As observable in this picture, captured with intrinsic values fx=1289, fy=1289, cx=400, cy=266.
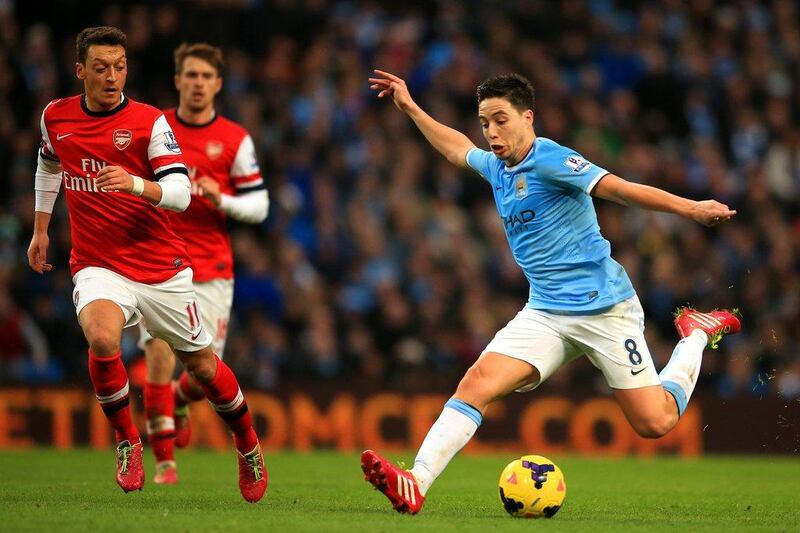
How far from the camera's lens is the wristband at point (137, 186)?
22.4 feet

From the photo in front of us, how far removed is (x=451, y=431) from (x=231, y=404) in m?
1.49

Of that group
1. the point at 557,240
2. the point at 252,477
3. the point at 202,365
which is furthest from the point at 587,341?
the point at 202,365

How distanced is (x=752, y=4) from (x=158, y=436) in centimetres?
1472

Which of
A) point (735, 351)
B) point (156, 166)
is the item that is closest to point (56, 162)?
point (156, 166)

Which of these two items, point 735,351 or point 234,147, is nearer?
point 234,147

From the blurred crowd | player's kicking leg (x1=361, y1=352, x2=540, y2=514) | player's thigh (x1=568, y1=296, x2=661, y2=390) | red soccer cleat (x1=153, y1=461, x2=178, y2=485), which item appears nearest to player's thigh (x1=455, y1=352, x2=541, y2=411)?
player's kicking leg (x1=361, y1=352, x2=540, y2=514)

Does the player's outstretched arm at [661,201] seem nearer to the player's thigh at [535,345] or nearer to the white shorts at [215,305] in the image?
the player's thigh at [535,345]

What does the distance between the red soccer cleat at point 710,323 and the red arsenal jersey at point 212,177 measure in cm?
324

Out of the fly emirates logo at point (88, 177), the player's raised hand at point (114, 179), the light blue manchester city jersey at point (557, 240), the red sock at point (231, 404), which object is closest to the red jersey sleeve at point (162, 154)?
the fly emirates logo at point (88, 177)

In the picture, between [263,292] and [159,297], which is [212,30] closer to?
[263,292]

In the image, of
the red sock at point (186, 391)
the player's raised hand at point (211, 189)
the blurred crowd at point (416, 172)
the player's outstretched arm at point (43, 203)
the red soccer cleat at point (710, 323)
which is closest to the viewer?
the player's outstretched arm at point (43, 203)

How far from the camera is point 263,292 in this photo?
14297 millimetres

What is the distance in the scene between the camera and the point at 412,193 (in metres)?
16.2

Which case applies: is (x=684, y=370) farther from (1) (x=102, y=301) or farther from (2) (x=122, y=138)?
(2) (x=122, y=138)
